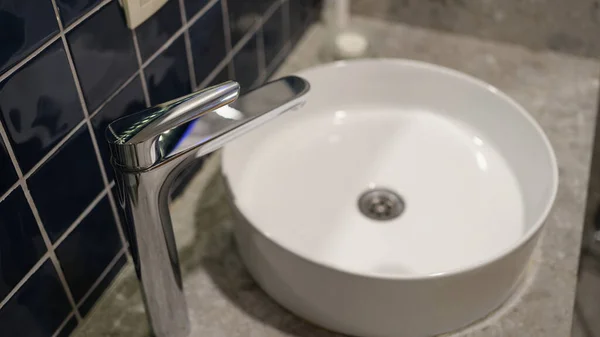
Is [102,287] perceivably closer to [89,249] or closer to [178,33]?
[89,249]

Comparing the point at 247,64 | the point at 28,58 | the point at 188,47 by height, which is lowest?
the point at 247,64

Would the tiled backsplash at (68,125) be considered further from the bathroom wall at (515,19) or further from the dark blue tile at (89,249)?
the bathroom wall at (515,19)

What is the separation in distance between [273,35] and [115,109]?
1.29 feet

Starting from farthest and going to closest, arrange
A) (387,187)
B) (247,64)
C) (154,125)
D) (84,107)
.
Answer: (247,64), (387,187), (84,107), (154,125)

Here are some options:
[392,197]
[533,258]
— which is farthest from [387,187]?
[533,258]

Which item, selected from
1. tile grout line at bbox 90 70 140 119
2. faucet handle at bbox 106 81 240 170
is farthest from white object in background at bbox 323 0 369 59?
faucet handle at bbox 106 81 240 170

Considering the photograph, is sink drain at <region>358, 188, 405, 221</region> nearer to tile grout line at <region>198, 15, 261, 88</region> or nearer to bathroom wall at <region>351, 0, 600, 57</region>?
tile grout line at <region>198, 15, 261, 88</region>

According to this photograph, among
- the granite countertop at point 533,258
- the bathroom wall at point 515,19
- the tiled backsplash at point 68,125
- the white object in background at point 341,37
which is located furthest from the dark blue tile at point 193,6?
the bathroom wall at point 515,19

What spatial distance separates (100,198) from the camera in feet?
2.20

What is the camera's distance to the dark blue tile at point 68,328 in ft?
2.19

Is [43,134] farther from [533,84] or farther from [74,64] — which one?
[533,84]

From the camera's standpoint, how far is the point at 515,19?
1044mm

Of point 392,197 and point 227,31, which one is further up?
point 227,31

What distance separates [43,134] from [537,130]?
1.78 ft
